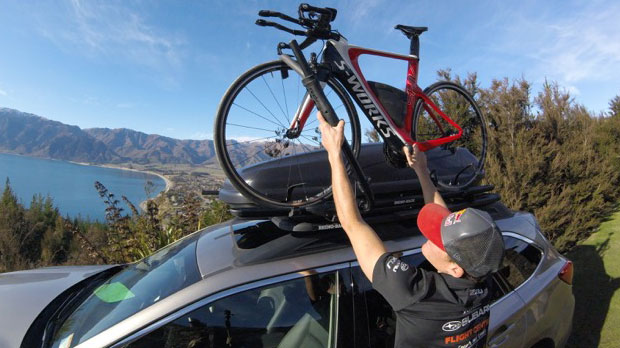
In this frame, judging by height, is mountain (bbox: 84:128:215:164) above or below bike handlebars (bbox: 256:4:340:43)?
above

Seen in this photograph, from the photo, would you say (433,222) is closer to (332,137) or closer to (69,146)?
(332,137)

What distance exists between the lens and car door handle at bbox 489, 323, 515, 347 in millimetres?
1985

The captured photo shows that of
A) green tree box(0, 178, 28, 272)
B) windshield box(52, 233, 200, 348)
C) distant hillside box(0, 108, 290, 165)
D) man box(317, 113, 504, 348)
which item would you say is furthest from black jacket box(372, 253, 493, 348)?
distant hillside box(0, 108, 290, 165)

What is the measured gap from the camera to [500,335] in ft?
6.64

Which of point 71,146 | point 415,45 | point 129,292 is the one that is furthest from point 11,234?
point 71,146

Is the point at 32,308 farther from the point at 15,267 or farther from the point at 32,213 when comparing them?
the point at 32,213

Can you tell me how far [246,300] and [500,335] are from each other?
64.0 inches

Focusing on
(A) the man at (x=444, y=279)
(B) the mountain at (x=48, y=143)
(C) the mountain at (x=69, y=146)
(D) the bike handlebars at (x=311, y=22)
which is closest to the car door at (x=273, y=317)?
(A) the man at (x=444, y=279)

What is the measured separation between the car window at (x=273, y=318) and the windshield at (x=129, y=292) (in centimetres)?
22

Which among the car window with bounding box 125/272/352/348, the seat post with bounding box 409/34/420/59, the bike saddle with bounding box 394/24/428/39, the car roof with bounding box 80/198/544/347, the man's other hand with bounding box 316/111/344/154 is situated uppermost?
the bike saddle with bounding box 394/24/428/39

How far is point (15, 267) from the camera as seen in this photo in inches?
238

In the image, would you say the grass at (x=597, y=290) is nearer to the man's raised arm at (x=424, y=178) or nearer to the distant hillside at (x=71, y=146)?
the man's raised arm at (x=424, y=178)

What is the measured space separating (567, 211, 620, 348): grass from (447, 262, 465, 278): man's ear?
3608 millimetres

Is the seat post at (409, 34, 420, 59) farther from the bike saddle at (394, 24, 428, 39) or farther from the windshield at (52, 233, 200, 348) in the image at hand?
the windshield at (52, 233, 200, 348)
